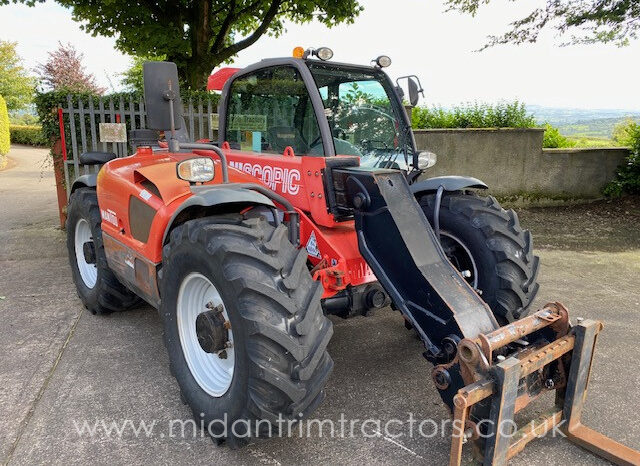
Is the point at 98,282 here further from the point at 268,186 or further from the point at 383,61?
the point at 383,61

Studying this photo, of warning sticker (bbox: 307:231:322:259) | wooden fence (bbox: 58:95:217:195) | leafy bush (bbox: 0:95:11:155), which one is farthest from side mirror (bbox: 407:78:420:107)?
leafy bush (bbox: 0:95:11:155)

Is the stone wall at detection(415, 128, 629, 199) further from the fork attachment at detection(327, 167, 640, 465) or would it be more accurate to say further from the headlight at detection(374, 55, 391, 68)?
the fork attachment at detection(327, 167, 640, 465)

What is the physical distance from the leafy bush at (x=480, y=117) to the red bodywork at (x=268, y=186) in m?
6.63

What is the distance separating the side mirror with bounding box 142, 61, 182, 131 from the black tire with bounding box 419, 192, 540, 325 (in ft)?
6.27

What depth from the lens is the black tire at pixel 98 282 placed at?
A: 4.04 m

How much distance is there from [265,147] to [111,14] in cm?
782

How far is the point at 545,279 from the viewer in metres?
5.45

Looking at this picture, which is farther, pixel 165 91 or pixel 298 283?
pixel 165 91

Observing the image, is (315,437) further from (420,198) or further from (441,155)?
(441,155)

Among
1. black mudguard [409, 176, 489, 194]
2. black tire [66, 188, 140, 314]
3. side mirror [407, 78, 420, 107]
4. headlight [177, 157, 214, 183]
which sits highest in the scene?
side mirror [407, 78, 420, 107]

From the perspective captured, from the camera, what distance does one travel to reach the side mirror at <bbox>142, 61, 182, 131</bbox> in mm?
2873

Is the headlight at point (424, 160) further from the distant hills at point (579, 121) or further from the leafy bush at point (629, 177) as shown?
the leafy bush at point (629, 177)

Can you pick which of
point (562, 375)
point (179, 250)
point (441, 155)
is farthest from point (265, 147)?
point (441, 155)

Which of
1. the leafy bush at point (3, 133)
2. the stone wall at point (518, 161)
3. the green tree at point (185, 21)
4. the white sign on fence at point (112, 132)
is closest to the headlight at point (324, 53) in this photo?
the white sign on fence at point (112, 132)
